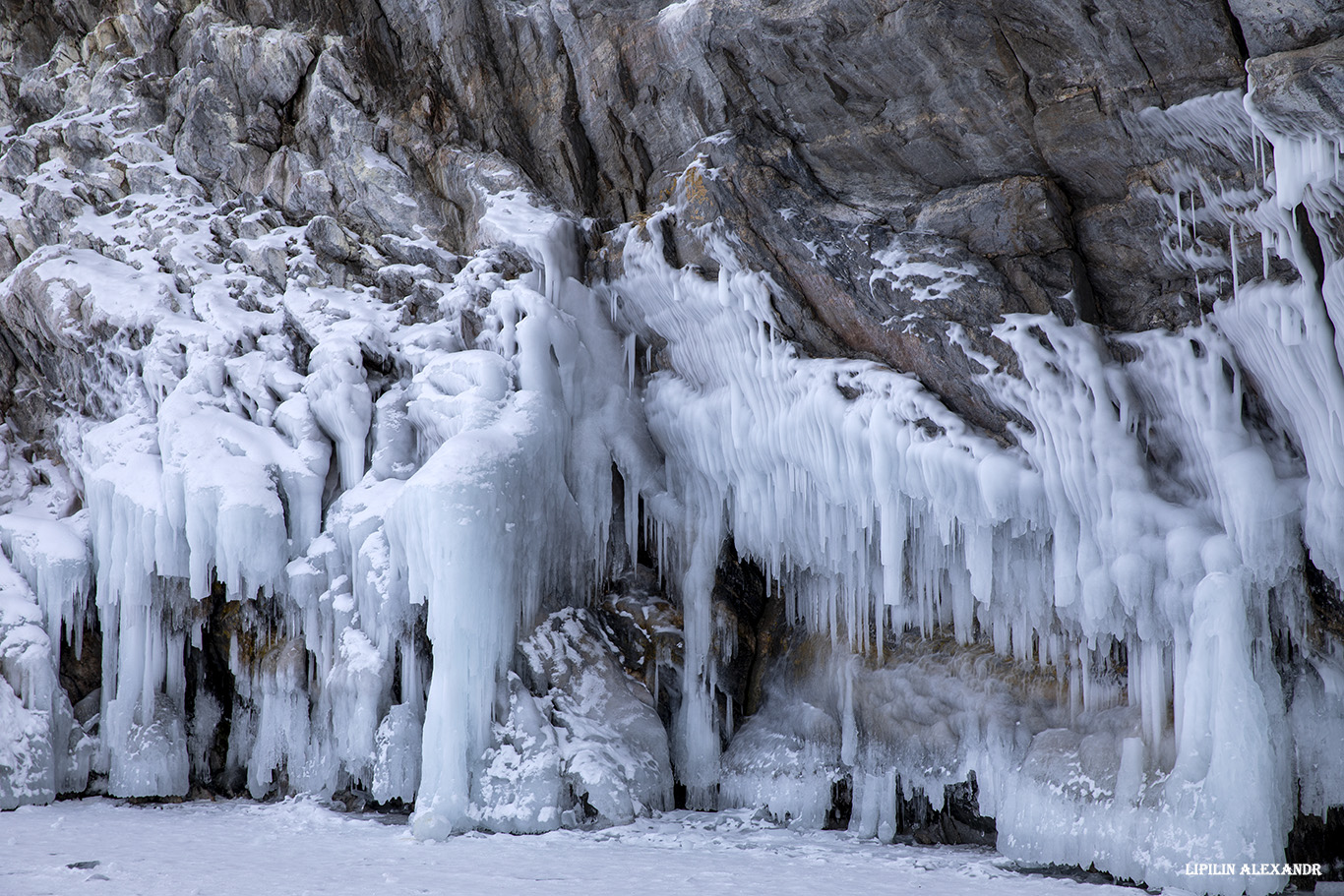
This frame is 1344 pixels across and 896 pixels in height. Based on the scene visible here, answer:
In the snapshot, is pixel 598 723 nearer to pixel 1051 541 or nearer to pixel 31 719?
pixel 1051 541

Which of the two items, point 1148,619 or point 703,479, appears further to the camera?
point 703,479

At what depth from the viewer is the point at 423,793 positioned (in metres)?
8.27

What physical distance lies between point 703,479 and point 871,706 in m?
2.81

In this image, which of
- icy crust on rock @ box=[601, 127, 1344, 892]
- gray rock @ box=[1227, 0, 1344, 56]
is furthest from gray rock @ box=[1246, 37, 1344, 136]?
icy crust on rock @ box=[601, 127, 1344, 892]

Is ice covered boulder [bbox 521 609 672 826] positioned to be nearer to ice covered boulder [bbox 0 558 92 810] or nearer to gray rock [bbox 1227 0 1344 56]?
ice covered boulder [bbox 0 558 92 810]

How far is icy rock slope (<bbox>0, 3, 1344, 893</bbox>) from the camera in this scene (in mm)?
6711

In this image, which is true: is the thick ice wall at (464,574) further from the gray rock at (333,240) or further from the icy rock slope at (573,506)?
the gray rock at (333,240)

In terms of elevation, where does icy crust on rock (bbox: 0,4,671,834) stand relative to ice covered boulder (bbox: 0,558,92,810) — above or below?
above

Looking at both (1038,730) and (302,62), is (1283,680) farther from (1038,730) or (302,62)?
(302,62)

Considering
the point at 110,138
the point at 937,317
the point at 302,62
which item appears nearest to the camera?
the point at 937,317

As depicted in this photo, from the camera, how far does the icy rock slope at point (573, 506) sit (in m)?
6.71

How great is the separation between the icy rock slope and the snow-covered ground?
51 centimetres

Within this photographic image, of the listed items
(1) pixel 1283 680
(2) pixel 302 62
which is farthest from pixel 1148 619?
(2) pixel 302 62

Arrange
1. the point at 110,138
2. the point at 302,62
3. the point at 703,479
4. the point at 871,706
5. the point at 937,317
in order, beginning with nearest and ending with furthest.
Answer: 1. the point at 937,317
2. the point at 871,706
3. the point at 703,479
4. the point at 302,62
5. the point at 110,138
